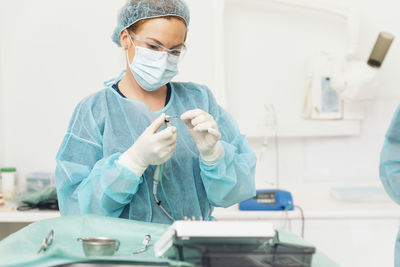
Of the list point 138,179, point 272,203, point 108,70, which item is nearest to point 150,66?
point 138,179

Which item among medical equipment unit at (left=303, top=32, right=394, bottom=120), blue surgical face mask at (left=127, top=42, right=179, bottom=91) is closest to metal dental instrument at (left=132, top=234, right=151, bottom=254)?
blue surgical face mask at (left=127, top=42, right=179, bottom=91)

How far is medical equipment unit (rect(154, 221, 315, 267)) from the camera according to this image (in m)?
0.85

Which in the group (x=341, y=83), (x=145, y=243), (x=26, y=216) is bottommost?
(x=26, y=216)

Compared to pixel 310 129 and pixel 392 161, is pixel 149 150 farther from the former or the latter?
pixel 310 129

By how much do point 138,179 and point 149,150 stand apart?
0.09m

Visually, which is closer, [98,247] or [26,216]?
[98,247]

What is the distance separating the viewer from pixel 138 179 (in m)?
1.27

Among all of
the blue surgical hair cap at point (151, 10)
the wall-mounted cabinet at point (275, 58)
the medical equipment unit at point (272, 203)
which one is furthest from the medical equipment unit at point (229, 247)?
the wall-mounted cabinet at point (275, 58)

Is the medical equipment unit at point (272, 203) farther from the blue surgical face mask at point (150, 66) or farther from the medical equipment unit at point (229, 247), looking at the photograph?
the medical equipment unit at point (229, 247)

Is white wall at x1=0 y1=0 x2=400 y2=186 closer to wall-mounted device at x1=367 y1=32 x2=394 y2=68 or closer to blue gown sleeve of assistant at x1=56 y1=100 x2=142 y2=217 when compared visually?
wall-mounted device at x1=367 y1=32 x2=394 y2=68

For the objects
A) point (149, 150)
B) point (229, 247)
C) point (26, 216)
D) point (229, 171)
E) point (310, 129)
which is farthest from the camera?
point (310, 129)

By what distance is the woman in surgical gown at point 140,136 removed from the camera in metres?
1.30

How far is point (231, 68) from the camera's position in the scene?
8.30 ft

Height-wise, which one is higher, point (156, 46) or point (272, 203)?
point (156, 46)
